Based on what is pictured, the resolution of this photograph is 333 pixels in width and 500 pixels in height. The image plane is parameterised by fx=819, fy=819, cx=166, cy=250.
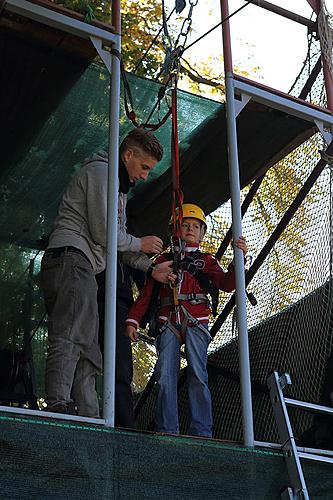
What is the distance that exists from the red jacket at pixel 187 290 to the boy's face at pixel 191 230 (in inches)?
6.7

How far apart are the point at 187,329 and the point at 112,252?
88 cm

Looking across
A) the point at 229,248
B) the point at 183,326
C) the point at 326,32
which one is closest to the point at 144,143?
the point at 183,326

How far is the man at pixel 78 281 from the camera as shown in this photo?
154 inches

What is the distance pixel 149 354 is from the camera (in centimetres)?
824

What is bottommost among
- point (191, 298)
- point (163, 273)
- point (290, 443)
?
point (290, 443)

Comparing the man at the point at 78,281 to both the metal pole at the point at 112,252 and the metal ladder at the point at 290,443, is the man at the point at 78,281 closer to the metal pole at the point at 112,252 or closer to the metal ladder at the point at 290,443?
the metal pole at the point at 112,252

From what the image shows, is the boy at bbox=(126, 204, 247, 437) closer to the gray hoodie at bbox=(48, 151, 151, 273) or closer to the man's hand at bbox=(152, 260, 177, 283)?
the man's hand at bbox=(152, 260, 177, 283)

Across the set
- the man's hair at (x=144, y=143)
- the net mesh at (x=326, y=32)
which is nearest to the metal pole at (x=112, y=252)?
the man's hair at (x=144, y=143)

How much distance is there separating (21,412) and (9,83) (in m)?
2.34

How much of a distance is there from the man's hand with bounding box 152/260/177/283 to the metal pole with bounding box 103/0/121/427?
0.69 metres

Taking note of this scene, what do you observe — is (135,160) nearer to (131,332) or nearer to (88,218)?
(88,218)

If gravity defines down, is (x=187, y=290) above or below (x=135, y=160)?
below

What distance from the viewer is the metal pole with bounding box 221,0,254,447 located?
4.03 m

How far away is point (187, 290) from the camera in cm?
476
